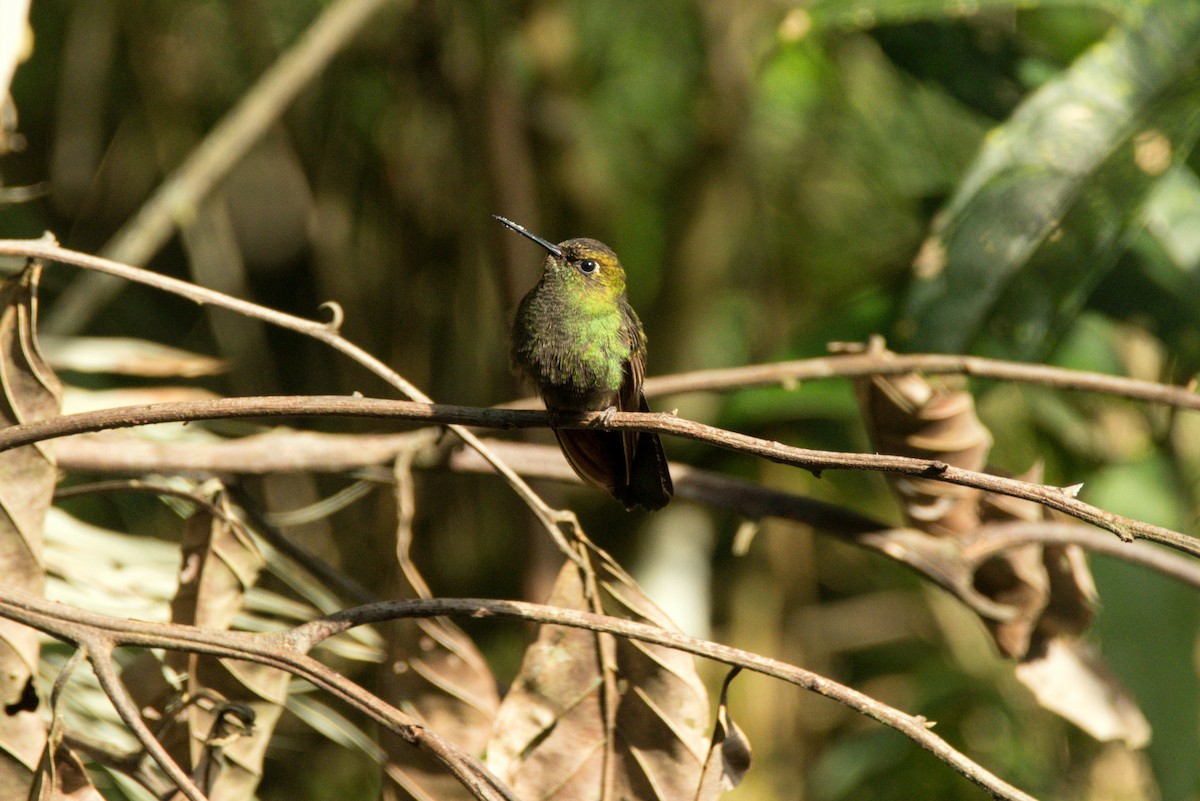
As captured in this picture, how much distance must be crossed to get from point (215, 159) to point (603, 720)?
178cm

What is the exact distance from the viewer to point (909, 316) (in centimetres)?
232

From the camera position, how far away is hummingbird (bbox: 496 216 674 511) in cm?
180

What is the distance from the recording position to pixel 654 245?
383 centimetres

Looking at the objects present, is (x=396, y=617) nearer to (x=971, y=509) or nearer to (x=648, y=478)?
(x=648, y=478)

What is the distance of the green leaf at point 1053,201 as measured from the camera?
226 cm

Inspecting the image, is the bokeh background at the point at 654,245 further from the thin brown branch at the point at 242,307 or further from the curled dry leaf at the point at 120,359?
the thin brown branch at the point at 242,307

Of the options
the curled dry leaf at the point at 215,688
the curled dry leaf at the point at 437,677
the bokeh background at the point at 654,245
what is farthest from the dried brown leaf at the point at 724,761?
the bokeh background at the point at 654,245

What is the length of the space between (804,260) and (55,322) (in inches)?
88.1

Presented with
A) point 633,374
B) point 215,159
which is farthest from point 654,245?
point 633,374

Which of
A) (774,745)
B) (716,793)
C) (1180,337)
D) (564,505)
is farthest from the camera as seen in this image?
(774,745)

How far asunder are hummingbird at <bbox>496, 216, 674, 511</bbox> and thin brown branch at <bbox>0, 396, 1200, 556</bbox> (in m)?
0.48

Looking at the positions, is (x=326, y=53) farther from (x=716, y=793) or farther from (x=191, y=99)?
(x=716, y=793)

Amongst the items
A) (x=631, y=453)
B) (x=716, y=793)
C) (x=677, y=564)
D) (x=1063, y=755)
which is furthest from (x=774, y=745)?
(x=716, y=793)

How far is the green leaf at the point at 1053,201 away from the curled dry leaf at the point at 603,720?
1031 millimetres
